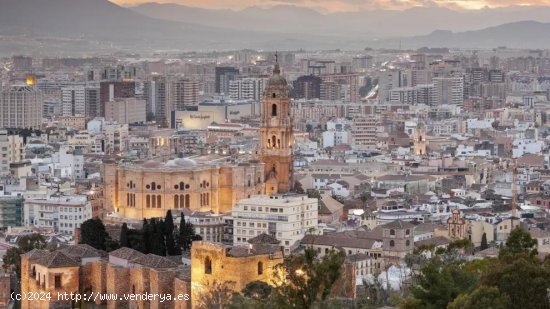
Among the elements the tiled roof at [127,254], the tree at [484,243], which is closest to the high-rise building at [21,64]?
the tree at [484,243]

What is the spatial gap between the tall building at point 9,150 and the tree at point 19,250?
70.4ft

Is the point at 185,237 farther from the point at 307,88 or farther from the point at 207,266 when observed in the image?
the point at 307,88

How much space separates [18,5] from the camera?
610 ft

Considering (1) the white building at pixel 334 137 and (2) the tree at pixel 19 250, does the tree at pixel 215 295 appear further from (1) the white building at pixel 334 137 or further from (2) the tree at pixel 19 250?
(1) the white building at pixel 334 137

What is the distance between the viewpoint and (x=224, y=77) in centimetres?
13162

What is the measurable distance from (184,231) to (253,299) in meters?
9.25

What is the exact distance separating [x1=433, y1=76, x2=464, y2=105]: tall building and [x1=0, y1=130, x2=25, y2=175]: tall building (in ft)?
199

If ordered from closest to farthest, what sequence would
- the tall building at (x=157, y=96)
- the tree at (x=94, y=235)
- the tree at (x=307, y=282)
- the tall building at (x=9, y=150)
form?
1. the tree at (x=307, y=282)
2. the tree at (x=94, y=235)
3. the tall building at (x=9, y=150)
4. the tall building at (x=157, y=96)

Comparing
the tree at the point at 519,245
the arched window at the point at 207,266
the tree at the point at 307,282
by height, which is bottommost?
the arched window at the point at 207,266

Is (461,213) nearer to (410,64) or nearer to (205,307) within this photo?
(205,307)

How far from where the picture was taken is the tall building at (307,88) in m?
122

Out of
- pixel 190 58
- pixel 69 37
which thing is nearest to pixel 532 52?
pixel 190 58

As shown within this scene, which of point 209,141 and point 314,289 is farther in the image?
point 209,141

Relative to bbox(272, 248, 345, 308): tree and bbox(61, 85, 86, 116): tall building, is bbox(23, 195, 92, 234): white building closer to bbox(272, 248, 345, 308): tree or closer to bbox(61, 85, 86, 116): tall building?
bbox(272, 248, 345, 308): tree
